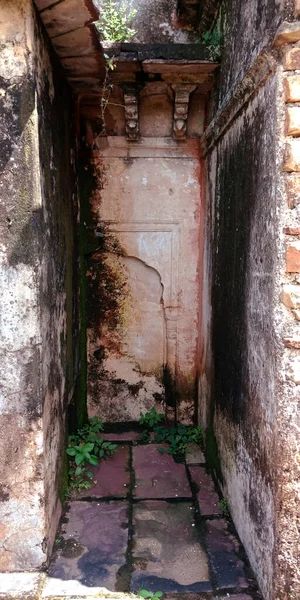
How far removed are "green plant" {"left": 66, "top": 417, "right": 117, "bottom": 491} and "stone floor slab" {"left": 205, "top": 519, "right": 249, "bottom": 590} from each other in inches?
40.9

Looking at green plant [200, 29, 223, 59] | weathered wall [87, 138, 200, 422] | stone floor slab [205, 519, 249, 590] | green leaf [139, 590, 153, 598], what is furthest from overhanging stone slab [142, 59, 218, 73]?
green leaf [139, 590, 153, 598]

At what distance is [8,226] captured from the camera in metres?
2.53

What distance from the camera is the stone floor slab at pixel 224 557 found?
262 centimetres

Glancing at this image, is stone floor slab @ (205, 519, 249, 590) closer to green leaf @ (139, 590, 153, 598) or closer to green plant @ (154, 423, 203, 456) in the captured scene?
green leaf @ (139, 590, 153, 598)

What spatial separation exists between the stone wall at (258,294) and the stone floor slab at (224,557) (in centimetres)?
12

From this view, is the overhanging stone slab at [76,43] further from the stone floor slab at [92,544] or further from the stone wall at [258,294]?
the stone floor slab at [92,544]

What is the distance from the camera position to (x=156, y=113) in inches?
162

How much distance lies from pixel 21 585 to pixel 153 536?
0.92 m

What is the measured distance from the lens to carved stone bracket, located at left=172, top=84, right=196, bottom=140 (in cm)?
370

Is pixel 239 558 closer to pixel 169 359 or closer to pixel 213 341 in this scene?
pixel 213 341

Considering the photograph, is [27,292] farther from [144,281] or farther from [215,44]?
[215,44]

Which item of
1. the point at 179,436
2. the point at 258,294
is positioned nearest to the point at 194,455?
the point at 179,436

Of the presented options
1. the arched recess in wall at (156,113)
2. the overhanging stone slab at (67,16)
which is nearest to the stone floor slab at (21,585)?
the overhanging stone slab at (67,16)

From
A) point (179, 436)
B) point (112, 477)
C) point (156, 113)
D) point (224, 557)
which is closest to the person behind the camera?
point (224, 557)
